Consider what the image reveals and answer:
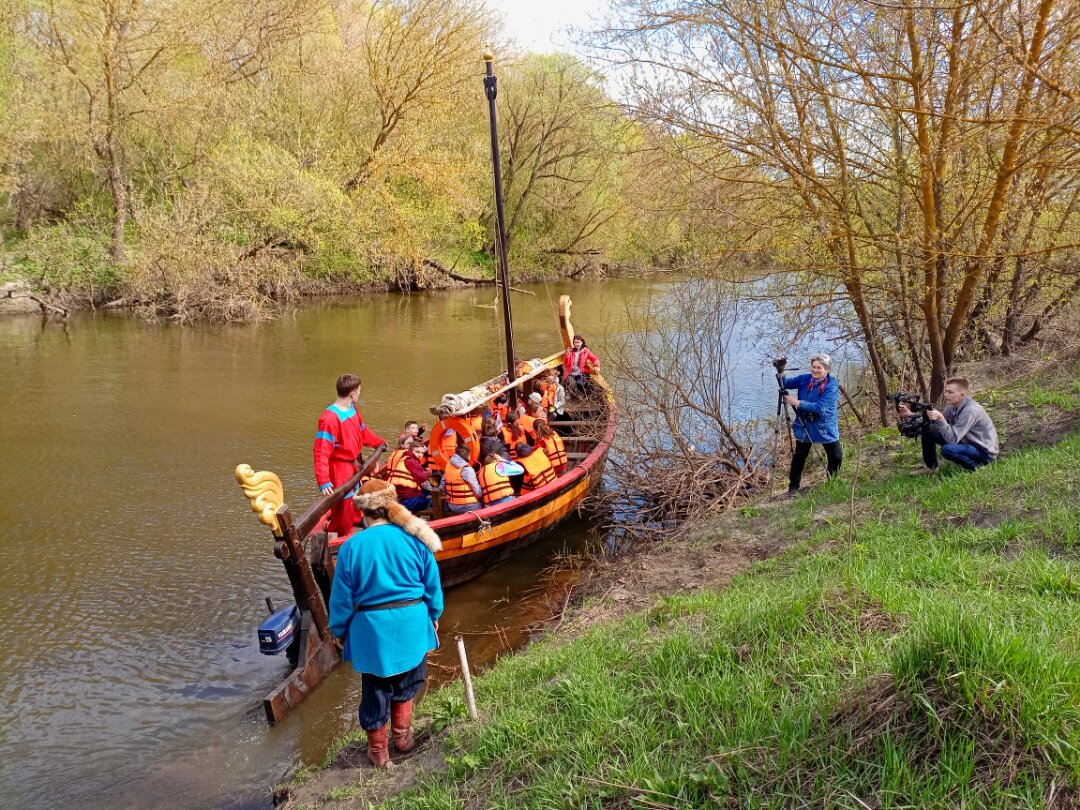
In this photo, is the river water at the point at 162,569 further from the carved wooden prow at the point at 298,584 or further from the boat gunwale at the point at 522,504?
the boat gunwale at the point at 522,504

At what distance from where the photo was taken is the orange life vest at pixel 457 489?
7535mm

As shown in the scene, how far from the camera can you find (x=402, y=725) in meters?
4.19

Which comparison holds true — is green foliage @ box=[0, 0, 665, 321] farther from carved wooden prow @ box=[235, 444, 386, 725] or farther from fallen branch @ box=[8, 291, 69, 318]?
carved wooden prow @ box=[235, 444, 386, 725]

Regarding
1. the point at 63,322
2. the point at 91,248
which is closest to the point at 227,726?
the point at 63,322

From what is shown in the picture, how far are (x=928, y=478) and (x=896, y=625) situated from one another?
11.8 ft

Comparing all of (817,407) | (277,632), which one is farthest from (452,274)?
(277,632)

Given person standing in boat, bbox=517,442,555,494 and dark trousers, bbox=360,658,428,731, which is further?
person standing in boat, bbox=517,442,555,494

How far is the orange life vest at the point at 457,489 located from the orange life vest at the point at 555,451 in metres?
1.71

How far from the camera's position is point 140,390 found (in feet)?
50.3

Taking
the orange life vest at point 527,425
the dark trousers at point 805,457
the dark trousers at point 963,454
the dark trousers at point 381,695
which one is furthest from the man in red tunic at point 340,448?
the dark trousers at point 963,454

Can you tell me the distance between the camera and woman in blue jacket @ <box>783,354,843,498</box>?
289 inches

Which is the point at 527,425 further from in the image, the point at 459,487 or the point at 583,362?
the point at 583,362

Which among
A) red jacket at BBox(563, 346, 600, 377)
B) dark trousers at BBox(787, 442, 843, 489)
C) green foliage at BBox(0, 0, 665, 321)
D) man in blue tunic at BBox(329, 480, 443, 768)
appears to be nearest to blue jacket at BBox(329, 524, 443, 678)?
man in blue tunic at BBox(329, 480, 443, 768)

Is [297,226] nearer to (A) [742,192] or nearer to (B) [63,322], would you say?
(B) [63,322]
